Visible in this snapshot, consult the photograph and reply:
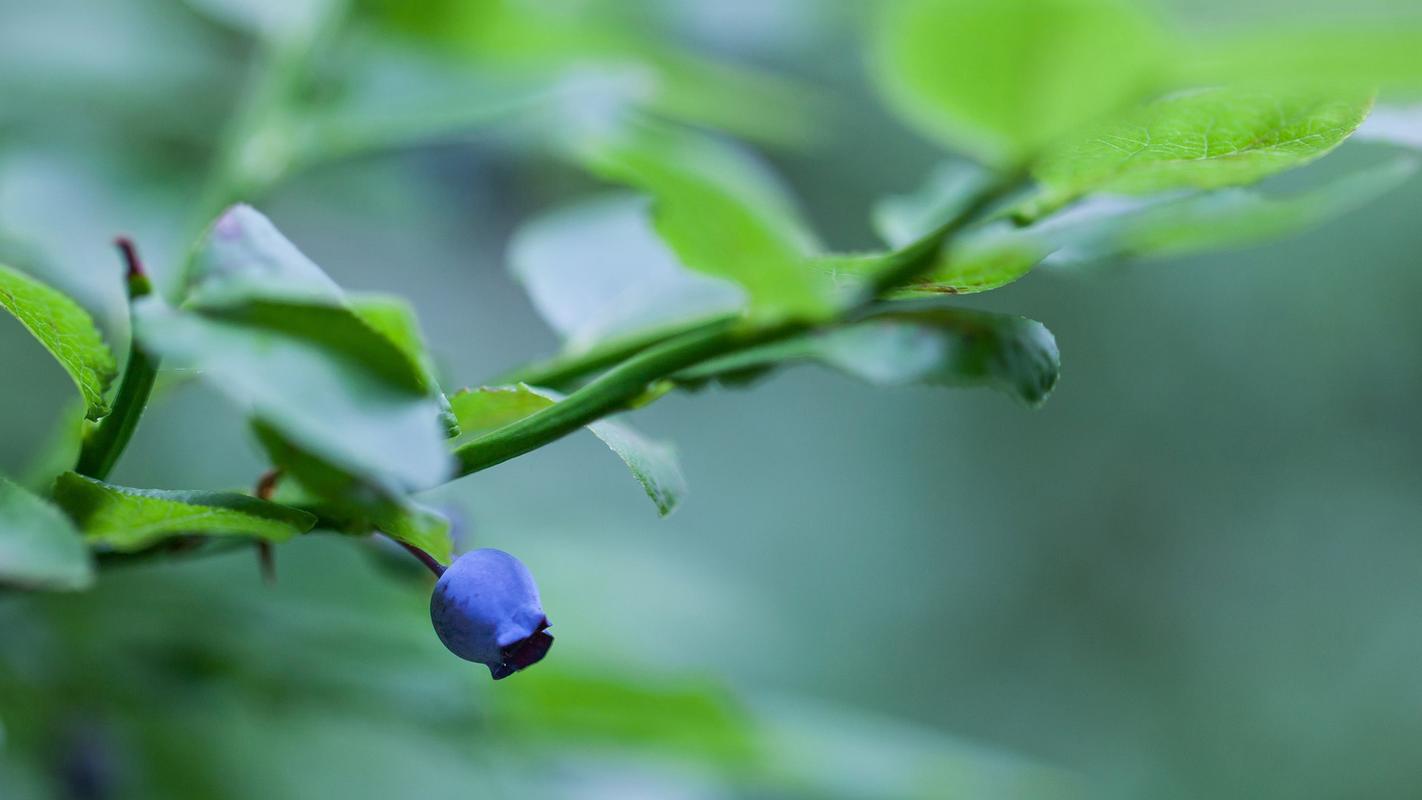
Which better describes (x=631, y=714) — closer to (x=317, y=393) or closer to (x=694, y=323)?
(x=694, y=323)

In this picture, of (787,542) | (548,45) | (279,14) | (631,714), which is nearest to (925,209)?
(631,714)

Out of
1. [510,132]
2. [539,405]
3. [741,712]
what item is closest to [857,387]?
[510,132]

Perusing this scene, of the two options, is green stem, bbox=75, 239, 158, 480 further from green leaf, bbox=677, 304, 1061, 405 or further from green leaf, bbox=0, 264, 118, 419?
green leaf, bbox=677, 304, 1061, 405

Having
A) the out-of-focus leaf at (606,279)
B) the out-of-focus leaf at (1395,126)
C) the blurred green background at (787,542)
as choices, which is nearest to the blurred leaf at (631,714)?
the blurred green background at (787,542)

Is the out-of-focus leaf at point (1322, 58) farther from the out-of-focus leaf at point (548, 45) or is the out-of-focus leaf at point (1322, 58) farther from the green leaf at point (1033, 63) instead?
the out-of-focus leaf at point (548, 45)

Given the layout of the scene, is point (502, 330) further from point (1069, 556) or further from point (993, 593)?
point (1069, 556)
